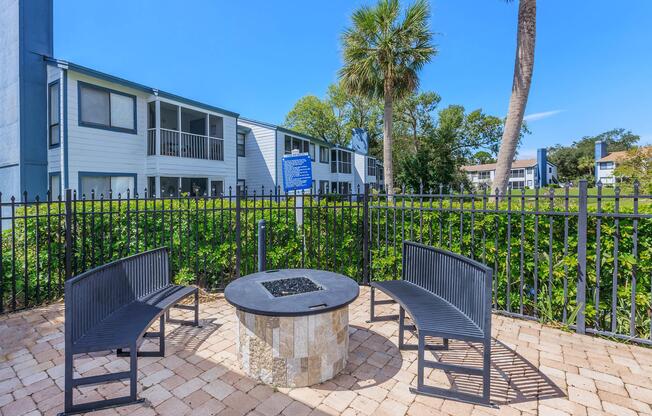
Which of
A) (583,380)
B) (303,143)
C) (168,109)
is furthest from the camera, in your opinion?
(303,143)

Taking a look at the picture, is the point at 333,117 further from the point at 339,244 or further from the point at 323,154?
the point at 339,244

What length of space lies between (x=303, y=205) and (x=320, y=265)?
1.12 meters

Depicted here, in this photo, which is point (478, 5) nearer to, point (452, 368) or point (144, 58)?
point (452, 368)

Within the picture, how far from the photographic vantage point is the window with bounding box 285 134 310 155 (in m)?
19.4

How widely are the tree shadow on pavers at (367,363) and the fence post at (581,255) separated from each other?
7.39 feet

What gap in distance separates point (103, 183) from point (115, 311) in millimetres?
10420

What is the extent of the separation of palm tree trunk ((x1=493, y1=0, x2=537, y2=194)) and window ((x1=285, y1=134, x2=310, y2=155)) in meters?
12.9

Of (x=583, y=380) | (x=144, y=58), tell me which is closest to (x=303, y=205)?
(x=583, y=380)

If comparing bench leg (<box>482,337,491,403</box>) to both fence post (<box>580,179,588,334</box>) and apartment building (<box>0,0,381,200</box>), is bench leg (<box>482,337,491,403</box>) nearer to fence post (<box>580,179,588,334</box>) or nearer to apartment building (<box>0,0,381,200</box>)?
fence post (<box>580,179,588,334</box>)

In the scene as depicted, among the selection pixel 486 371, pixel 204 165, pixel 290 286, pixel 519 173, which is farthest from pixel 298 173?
pixel 519 173

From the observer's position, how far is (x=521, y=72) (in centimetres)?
700

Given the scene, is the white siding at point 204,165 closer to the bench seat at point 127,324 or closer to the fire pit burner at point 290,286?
the bench seat at point 127,324

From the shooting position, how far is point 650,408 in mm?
2389

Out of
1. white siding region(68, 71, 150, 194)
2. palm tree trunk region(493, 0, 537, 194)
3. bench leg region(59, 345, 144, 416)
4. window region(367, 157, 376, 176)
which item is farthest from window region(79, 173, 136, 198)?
window region(367, 157, 376, 176)
